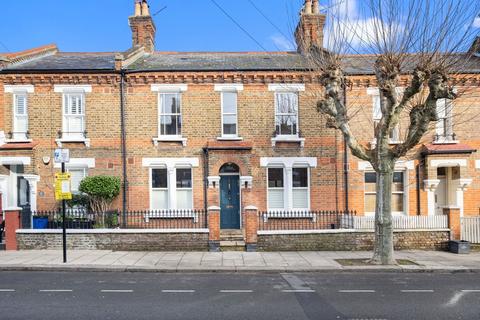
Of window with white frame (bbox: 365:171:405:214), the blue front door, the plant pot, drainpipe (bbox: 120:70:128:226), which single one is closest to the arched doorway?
the blue front door

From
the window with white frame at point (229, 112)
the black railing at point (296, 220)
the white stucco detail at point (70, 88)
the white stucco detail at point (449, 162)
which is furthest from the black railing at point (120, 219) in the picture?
the white stucco detail at point (449, 162)

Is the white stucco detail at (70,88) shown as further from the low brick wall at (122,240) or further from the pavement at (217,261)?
the pavement at (217,261)

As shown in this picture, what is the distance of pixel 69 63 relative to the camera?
748 inches

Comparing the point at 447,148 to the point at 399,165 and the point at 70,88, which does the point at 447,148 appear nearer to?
the point at 399,165

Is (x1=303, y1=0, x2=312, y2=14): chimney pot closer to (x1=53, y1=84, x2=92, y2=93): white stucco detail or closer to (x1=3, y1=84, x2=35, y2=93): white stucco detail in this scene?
(x1=53, y1=84, x2=92, y2=93): white stucco detail

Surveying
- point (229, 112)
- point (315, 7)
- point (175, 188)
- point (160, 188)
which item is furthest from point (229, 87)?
point (315, 7)

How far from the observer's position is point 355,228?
1466 cm

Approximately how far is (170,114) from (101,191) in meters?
4.25

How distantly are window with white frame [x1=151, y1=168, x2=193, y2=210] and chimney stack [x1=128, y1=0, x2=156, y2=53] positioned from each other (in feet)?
22.8

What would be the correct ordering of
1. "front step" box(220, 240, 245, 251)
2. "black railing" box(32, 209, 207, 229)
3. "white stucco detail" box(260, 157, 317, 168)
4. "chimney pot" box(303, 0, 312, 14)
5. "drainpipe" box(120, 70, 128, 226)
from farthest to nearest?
"chimney pot" box(303, 0, 312, 14), "white stucco detail" box(260, 157, 317, 168), "drainpipe" box(120, 70, 128, 226), "black railing" box(32, 209, 207, 229), "front step" box(220, 240, 245, 251)

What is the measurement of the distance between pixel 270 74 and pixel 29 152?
33.6 ft

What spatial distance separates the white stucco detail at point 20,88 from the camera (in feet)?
57.3

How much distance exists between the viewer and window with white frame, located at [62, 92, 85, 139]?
17.7 meters

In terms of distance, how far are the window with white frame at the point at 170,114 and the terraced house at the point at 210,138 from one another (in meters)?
0.04
